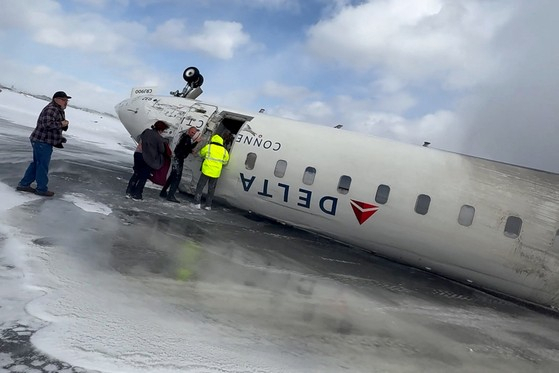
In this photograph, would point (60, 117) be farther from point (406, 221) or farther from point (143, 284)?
point (406, 221)

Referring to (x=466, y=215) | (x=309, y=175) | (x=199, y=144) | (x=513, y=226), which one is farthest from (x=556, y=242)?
(x=199, y=144)

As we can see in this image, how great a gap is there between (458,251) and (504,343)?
10.1 ft

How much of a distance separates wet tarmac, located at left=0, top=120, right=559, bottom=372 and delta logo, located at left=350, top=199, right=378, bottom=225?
3.33 feet

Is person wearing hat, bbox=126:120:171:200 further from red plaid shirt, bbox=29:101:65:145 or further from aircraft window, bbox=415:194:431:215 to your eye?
aircraft window, bbox=415:194:431:215

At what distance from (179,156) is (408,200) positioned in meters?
6.36

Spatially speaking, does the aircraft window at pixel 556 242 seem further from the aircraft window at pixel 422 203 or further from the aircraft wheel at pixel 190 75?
the aircraft wheel at pixel 190 75

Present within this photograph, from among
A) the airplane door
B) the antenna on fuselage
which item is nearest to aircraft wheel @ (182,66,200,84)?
the antenna on fuselage

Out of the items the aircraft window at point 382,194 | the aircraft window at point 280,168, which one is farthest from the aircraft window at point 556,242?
the aircraft window at point 280,168

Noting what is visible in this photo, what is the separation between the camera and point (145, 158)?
10039 mm

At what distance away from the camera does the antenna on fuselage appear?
14094mm

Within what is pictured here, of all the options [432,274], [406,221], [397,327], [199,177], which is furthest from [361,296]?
[199,177]

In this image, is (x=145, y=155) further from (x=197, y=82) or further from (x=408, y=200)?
(x=408, y=200)

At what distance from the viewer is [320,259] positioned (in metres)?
8.70

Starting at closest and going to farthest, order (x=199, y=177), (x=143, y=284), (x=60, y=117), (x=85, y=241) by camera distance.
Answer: (x=143, y=284) → (x=85, y=241) → (x=60, y=117) → (x=199, y=177)
